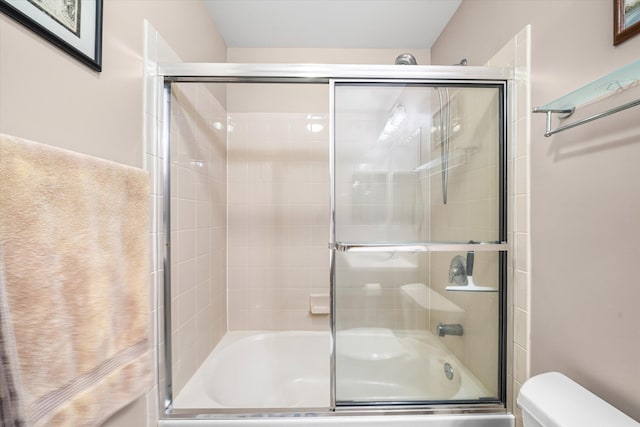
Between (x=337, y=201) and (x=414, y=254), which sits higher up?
(x=337, y=201)

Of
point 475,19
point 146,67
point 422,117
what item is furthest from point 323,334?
point 475,19

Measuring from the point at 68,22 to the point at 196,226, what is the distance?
3.18ft

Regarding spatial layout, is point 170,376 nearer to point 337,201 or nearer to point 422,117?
point 337,201

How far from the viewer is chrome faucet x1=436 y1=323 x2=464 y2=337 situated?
131cm

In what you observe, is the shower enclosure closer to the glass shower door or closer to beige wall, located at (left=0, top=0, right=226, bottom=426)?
the glass shower door

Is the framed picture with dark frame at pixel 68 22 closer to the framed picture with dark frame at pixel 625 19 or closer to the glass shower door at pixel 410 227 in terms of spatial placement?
the glass shower door at pixel 410 227

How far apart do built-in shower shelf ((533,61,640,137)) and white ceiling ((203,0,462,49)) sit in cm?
116

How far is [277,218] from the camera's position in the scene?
2.09 m

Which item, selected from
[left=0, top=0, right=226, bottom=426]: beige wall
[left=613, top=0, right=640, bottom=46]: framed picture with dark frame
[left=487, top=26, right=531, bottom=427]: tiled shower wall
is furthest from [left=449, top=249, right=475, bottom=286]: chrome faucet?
[left=0, top=0, right=226, bottom=426]: beige wall

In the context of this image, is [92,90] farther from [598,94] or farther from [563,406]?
[563,406]

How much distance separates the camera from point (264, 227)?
2.08 meters

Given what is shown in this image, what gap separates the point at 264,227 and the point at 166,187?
94 cm

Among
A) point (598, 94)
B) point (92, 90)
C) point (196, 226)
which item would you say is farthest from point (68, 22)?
point (598, 94)

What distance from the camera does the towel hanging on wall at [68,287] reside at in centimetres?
49
